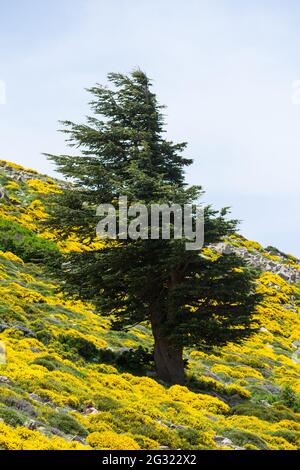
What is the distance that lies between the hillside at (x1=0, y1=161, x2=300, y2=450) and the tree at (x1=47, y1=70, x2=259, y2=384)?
172 cm

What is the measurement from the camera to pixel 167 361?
67.4 ft

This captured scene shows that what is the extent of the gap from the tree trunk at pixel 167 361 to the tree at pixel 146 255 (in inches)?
1.6

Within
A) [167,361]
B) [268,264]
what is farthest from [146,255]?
[268,264]

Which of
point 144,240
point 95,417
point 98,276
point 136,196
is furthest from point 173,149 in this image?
point 95,417

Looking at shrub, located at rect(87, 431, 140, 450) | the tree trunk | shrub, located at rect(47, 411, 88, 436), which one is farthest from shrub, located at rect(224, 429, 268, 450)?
the tree trunk

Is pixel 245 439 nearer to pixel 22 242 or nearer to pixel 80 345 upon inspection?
pixel 80 345

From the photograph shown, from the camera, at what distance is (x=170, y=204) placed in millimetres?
18656

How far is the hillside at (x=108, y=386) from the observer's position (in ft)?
39.1

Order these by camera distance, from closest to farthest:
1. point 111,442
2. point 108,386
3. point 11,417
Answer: point 11,417 < point 111,442 < point 108,386

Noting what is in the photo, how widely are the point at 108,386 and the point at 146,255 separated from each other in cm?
523

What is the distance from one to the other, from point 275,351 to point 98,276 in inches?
719

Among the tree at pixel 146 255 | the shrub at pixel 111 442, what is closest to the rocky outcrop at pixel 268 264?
the tree at pixel 146 255
